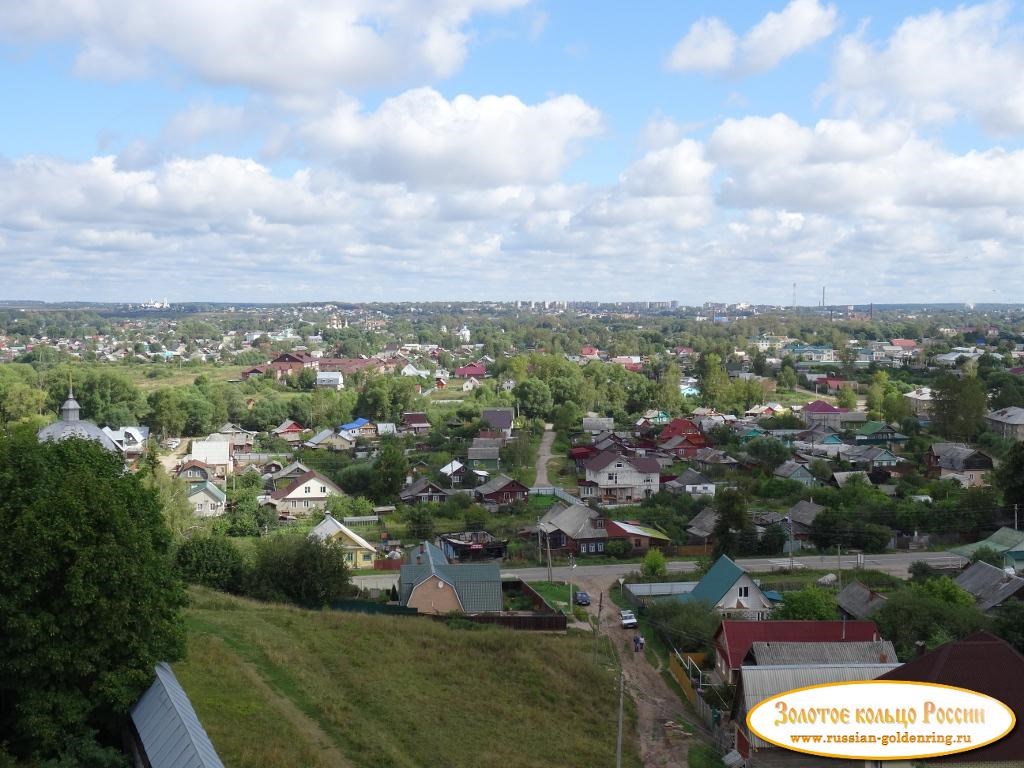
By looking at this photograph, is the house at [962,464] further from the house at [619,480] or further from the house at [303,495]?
the house at [303,495]

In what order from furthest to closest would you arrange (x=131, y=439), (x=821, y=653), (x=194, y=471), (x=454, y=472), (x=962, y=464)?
1. (x=131, y=439)
2. (x=454, y=472)
3. (x=194, y=471)
4. (x=962, y=464)
5. (x=821, y=653)

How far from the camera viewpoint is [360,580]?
997 inches

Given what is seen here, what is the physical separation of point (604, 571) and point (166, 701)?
18.6 meters

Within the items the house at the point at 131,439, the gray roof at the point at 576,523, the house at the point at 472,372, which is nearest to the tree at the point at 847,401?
the gray roof at the point at 576,523

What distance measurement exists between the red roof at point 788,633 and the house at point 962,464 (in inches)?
871

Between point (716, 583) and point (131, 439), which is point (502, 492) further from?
point (131, 439)

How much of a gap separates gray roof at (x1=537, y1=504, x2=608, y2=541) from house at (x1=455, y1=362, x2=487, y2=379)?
179ft

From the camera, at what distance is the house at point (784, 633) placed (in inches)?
682

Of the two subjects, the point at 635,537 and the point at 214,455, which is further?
the point at 214,455

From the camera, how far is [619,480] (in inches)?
1479

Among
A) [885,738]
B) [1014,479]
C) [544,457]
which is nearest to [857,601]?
[1014,479]

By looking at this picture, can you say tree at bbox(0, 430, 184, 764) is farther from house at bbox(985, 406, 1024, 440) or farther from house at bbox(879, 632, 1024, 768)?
house at bbox(985, 406, 1024, 440)

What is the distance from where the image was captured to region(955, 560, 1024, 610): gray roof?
2098 centimetres

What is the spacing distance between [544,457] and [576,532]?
58.1 ft
